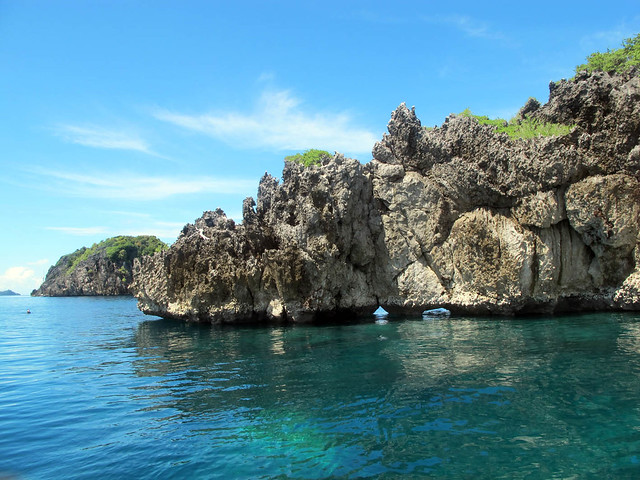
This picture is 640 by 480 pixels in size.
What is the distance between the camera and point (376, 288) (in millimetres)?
31000

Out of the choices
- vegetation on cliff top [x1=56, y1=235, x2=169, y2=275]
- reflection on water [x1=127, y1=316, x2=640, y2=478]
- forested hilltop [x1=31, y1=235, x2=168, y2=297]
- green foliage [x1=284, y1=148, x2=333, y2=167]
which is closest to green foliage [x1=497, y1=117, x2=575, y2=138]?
reflection on water [x1=127, y1=316, x2=640, y2=478]

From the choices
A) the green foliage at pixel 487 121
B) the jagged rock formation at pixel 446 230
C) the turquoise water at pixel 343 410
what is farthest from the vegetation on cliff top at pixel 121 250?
the turquoise water at pixel 343 410

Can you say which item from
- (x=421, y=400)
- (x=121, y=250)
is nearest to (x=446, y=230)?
(x=421, y=400)

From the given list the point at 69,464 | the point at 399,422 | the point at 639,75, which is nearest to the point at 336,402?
the point at 399,422

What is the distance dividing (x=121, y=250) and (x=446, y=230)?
110921mm

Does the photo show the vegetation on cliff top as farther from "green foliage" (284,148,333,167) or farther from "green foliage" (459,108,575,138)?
"green foliage" (459,108,575,138)

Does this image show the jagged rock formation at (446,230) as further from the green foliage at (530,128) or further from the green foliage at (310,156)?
the green foliage at (310,156)

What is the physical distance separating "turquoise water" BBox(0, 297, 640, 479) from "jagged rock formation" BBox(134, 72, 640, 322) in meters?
5.59

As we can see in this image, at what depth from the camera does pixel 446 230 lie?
A: 29.1 m

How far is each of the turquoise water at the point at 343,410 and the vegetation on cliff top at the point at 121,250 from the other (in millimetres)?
87512

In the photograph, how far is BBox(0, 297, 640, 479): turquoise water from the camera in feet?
26.5

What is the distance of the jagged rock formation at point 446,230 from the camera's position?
24.5 m

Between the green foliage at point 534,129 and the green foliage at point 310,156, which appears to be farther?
the green foliage at point 310,156

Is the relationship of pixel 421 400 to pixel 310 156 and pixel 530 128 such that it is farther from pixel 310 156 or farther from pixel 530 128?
pixel 310 156
